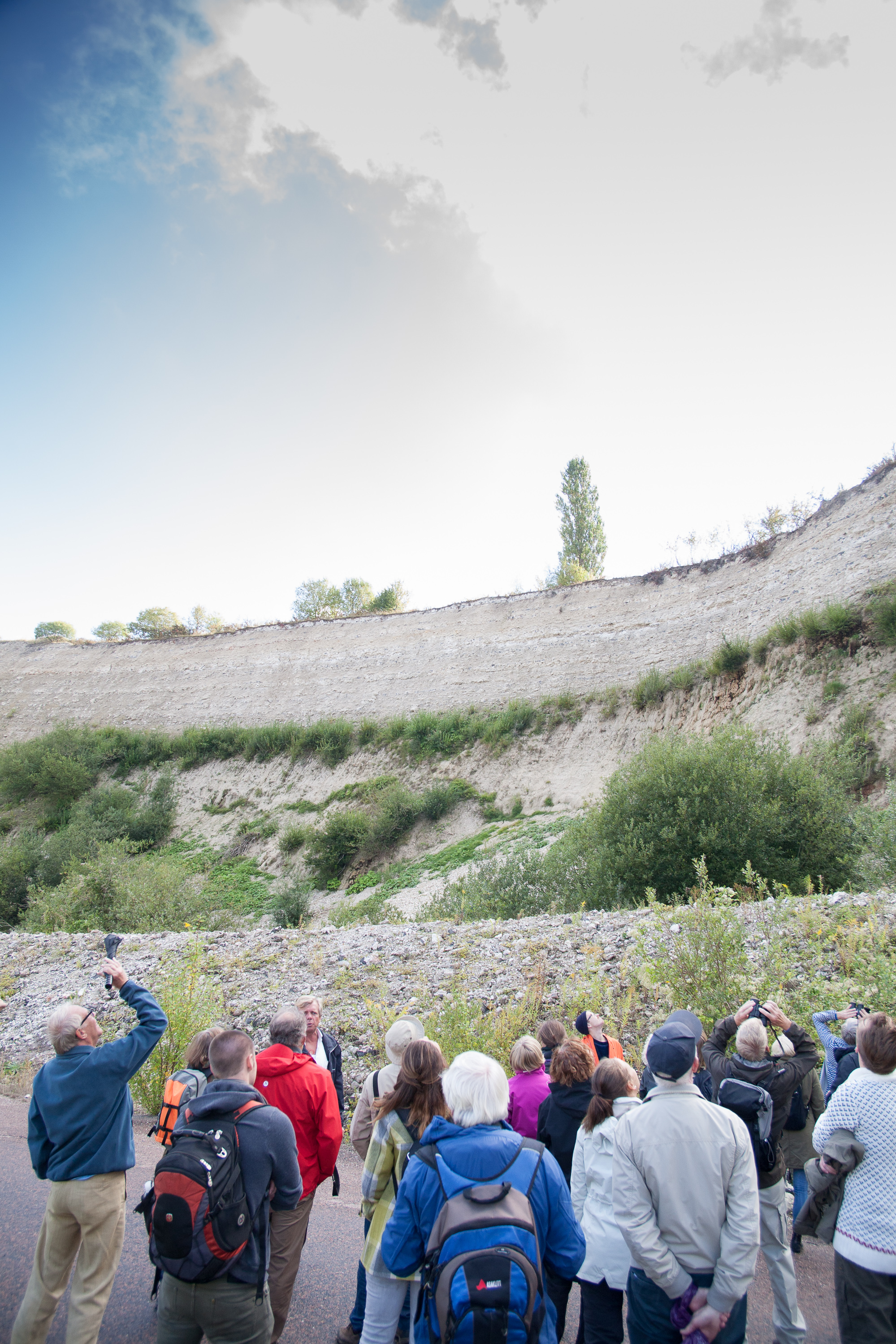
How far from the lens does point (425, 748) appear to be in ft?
80.3

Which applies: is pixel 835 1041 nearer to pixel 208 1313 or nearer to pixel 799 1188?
pixel 799 1188

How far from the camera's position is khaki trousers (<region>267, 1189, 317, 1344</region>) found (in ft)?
10.7

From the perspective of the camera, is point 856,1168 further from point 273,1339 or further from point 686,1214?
point 273,1339

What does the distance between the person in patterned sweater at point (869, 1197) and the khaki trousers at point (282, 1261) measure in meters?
2.46

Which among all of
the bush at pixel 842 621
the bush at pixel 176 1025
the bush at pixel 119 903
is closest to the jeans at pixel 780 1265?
the bush at pixel 176 1025

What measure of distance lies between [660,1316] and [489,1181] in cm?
117

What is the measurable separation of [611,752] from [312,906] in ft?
33.1

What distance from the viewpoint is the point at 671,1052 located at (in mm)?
2609

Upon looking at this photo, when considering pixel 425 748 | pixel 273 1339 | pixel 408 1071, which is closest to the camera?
pixel 408 1071

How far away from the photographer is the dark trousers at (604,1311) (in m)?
2.96

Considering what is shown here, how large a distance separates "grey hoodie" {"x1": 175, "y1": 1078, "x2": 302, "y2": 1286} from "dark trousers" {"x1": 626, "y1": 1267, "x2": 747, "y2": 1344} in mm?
1441

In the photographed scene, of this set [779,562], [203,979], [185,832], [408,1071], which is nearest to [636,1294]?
[408,1071]

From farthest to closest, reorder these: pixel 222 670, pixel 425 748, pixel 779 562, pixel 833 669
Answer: pixel 222 670 < pixel 425 748 < pixel 779 562 < pixel 833 669

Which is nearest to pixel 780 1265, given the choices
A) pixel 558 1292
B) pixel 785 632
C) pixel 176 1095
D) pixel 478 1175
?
pixel 558 1292
